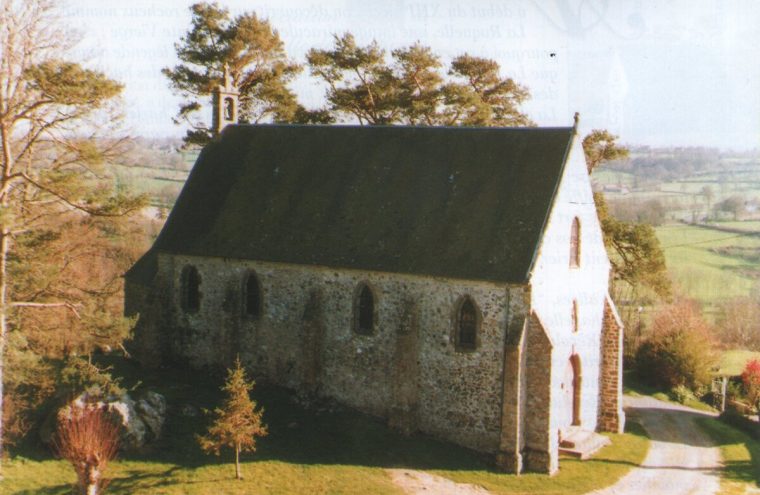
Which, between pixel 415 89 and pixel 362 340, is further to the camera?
pixel 415 89

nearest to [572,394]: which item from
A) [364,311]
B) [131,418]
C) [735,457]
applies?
[735,457]

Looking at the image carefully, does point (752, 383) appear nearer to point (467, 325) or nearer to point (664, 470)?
point (664, 470)

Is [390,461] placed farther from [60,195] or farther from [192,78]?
[192,78]

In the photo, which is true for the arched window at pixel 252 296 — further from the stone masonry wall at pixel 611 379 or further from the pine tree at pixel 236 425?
the stone masonry wall at pixel 611 379

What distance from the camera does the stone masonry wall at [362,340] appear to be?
1013 inches

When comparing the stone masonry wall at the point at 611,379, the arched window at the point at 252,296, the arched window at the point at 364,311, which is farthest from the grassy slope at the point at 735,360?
the arched window at the point at 252,296

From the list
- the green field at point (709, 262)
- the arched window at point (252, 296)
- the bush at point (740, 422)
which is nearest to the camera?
the arched window at point (252, 296)

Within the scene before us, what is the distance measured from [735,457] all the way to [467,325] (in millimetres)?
12575

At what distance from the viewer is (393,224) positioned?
94.4 ft

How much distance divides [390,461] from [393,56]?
27.8m

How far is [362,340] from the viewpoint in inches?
1117

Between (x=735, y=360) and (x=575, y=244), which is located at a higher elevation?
(x=575, y=244)

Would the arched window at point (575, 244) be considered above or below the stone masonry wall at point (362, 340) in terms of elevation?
above

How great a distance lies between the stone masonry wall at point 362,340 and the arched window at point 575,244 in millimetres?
4386
